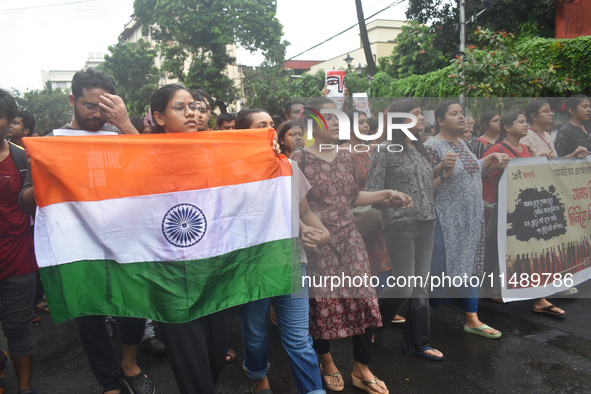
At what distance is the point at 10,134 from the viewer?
15.4 feet

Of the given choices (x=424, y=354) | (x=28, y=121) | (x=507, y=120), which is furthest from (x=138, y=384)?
(x=28, y=121)

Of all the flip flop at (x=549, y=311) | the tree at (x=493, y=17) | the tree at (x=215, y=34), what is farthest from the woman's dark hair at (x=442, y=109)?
the tree at (x=215, y=34)

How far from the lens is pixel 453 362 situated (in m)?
3.13

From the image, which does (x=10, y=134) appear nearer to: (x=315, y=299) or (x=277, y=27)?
(x=315, y=299)

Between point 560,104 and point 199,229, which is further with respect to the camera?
point 560,104

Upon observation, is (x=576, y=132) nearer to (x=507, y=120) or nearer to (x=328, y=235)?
(x=507, y=120)

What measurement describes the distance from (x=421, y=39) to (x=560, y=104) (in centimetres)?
2589

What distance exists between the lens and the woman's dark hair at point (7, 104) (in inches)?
104

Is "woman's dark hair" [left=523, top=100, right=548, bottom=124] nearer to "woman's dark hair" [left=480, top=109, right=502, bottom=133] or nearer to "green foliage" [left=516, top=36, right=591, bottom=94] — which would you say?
"woman's dark hair" [left=480, top=109, right=502, bottom=133]

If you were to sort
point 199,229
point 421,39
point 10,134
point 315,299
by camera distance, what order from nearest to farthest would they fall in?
point 199,229, point 315,299, point 10,134, point 421,39

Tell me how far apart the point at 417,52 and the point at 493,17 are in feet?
24.4

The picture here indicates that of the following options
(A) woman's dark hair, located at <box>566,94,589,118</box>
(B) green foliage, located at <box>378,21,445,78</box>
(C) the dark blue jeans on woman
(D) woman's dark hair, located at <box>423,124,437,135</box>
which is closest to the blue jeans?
(C) the dark blue jeans on woman

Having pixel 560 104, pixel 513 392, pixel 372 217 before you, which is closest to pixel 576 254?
pixel 560 104

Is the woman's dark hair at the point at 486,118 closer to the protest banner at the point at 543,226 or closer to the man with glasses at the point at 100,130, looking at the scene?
the protest banner at the point at 543,226
